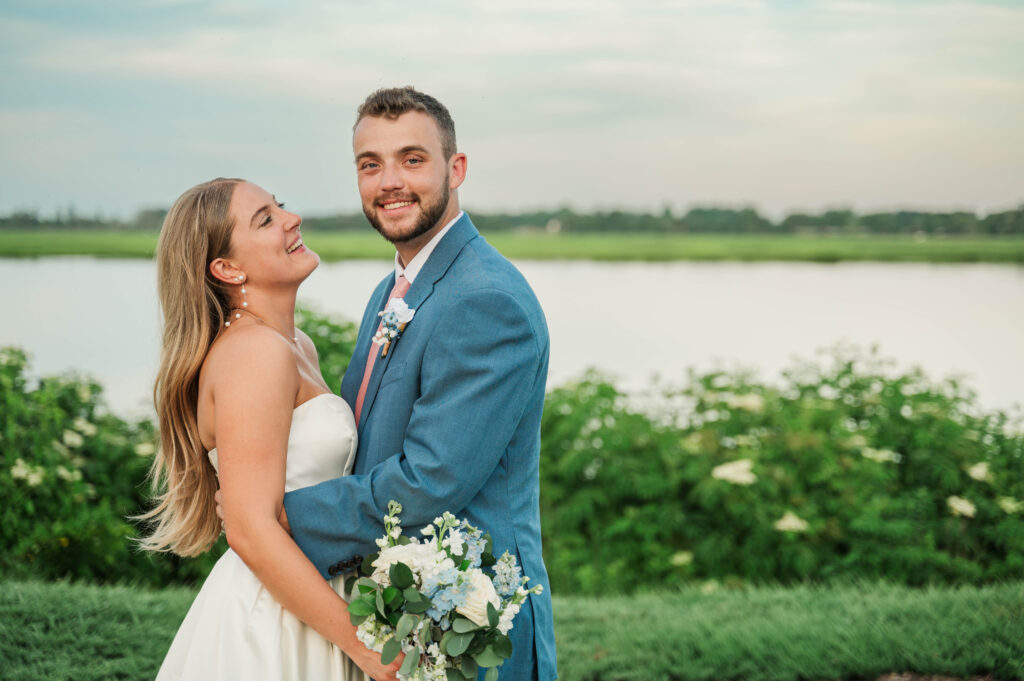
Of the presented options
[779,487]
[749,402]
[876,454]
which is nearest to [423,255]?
[779,487]

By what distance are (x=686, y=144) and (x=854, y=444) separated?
3.45 m

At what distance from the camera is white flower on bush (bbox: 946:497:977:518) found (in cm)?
559

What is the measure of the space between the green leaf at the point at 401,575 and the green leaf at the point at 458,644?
187 mm

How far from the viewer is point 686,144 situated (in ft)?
26.5

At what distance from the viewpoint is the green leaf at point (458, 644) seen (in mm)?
2145

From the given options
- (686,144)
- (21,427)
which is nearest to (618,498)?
(686,144)

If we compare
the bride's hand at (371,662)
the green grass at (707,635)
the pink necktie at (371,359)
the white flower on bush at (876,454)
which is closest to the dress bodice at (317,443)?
the pink necktie at (371,359)

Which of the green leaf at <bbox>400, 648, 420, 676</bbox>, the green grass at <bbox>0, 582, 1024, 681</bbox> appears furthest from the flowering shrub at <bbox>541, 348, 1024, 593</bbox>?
the green leaf at <bbox>400, 648, 420, 676</bbox>

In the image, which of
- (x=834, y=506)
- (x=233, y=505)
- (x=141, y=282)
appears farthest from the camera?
(x=141, y=282)

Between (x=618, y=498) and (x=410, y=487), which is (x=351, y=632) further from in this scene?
(x=618, y=498)

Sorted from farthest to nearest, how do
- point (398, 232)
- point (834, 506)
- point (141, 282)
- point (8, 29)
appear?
point (141, 282)
point (8, 29)
point (834, 506)
point (398, 232)

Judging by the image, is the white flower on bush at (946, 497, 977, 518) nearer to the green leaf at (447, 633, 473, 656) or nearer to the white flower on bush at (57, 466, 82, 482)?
the green leaf at (447, 633, 473, 656)

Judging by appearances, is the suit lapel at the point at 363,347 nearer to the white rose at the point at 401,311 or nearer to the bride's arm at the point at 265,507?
the white rose at the point at 401,311

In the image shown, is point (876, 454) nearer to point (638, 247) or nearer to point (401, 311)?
point (638, 247)
